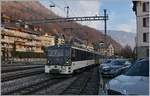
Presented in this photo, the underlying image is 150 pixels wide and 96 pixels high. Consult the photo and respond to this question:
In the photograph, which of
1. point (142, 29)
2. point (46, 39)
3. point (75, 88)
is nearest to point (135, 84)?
point (75, 88)

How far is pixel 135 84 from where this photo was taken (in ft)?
24.6

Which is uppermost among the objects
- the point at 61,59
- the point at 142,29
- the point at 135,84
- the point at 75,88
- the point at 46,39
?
the point at 46,39

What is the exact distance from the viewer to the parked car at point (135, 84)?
7.13 metres

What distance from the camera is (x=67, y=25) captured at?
240 feet

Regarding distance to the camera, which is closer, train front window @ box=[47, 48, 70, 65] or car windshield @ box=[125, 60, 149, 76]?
car windshield @ box=[125, 60, 149, 76]

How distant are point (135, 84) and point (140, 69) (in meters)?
1.85

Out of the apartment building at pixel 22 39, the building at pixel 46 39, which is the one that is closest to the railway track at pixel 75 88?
the apartment building at pixel 22 39

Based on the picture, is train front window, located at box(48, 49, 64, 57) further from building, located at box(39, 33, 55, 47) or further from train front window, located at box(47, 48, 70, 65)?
building, located at box(39, 33, 55, 47)

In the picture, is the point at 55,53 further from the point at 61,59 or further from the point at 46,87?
the point at 46,87

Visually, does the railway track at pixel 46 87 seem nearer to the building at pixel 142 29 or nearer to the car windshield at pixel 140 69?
the car windshield at pixel 140 69

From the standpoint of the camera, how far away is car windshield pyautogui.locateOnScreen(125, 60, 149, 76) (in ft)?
29.3

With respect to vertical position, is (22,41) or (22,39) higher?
(22,39)

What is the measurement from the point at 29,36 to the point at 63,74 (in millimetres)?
111534

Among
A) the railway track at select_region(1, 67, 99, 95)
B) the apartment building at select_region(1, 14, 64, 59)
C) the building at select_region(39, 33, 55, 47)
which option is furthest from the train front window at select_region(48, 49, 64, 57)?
the building at select_region(39, 33, 55, 47)
